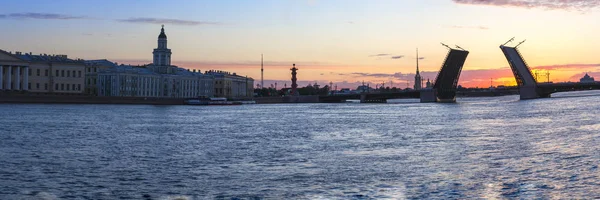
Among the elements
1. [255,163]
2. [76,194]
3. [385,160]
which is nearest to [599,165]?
[385,160]

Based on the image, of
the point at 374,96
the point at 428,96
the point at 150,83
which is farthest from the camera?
the point at 150,83

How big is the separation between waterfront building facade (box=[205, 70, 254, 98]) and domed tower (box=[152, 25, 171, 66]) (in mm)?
6122

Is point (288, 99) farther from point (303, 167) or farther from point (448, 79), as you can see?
point (303, 167)

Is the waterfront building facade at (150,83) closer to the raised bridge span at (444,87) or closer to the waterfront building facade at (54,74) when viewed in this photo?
the waterfront building facade at (54,74)

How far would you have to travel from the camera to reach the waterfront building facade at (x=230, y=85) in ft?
278

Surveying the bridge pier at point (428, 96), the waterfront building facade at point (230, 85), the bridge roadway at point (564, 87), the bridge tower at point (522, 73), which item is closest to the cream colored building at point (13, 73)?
the waterfront building facade at point (230, 85)

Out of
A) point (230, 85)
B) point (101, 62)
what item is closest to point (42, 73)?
point (101, 62)

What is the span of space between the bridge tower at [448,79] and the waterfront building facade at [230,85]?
31.2 m

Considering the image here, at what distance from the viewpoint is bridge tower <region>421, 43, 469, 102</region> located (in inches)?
1741

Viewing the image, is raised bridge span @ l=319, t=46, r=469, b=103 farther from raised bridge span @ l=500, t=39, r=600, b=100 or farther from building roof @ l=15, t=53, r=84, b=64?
building roof @ l=15, t=53, r=84, b=64

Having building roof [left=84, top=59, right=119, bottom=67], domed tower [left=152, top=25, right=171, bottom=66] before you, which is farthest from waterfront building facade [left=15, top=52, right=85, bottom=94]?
domed tower [left=152, top=25, right=171, bottom=66]

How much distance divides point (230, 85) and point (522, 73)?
138 ft

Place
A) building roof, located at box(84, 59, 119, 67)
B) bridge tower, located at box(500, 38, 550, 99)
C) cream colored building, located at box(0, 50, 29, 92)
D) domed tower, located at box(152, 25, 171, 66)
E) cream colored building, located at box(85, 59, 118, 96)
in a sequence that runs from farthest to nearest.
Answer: domed tower, located at box(152, 25, 171, 66)
building roof, located at box(84, 59, 119, 67)
cream colored building, located at box(85, 59, 118, 96)
cream colored building, located at box(0, 50, 29, 92)
bridge tower, located at box(500, 38, 550, 99)

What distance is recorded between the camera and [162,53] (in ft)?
264
